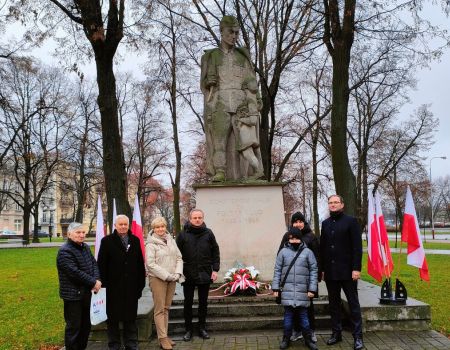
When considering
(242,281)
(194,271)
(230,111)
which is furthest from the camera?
(230,111)

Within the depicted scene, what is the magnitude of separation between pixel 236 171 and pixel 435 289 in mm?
5880

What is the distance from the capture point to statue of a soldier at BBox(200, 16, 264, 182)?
9.61 meters

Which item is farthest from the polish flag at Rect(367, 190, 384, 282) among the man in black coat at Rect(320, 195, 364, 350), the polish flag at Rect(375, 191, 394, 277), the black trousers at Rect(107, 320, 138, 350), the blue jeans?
the black trousers at Rect(107, 320, 138, 350)

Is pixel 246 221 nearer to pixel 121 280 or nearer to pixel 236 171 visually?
pixel 236 171

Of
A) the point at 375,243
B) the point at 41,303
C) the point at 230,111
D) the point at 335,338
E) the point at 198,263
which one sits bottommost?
the point at 41,303

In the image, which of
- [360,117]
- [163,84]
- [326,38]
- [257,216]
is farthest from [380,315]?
[360,117]

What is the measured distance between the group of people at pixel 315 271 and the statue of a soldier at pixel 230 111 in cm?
312

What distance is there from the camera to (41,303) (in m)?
10.6

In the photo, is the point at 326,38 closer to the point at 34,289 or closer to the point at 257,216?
the point at 257,216

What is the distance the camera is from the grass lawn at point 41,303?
24.7 ft

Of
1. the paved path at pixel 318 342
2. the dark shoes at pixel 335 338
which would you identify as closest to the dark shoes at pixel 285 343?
the paved path at pixel 318 342

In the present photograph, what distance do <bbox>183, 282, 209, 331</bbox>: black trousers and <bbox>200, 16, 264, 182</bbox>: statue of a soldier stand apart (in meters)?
3.05

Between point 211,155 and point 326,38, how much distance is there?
5.92 m

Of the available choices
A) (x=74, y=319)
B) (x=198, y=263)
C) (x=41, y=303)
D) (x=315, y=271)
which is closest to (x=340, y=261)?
(x=315, y=271)
